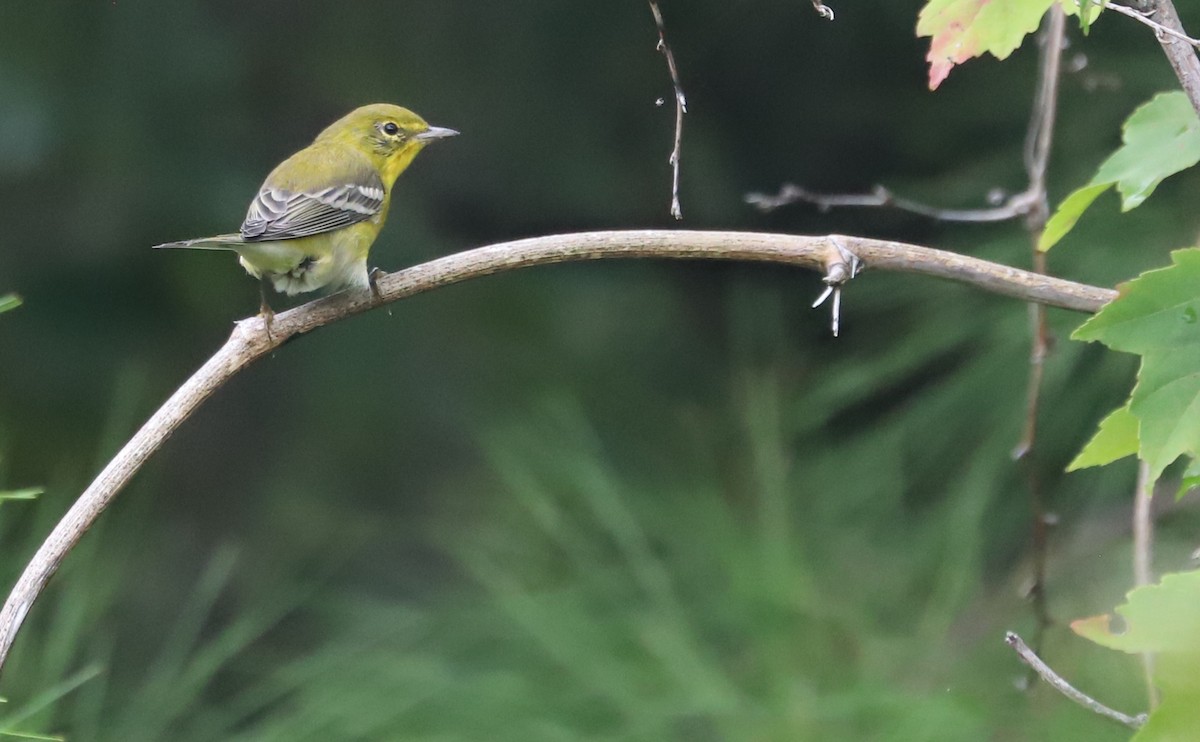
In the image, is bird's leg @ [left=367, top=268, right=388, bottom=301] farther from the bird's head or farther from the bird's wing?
the bird's head

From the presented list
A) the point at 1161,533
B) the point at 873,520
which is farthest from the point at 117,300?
the point at 1161,533

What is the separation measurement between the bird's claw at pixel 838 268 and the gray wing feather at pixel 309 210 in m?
0.91

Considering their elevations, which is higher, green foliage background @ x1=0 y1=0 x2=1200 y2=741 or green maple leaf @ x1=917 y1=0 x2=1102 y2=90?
green maple leaf @ x1=917 y1=0 x2=1102 y2=90

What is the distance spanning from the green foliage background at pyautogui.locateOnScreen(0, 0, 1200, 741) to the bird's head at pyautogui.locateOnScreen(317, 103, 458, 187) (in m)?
0.30

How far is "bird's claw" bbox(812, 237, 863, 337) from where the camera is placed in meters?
1.11

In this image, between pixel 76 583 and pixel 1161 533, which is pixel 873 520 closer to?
pixel 1161 533

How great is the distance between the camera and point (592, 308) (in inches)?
104

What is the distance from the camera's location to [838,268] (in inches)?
44.1

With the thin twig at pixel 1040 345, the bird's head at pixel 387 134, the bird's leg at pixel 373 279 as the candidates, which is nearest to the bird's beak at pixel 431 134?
the bird's head at pixel 387 134

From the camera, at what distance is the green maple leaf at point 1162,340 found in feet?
2.91

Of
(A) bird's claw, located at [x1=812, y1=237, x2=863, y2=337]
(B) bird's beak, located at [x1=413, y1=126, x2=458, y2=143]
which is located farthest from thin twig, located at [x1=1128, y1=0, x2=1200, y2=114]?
(B) bird's beak, located at [x1=413, y1=126, x2=458, y2=143]

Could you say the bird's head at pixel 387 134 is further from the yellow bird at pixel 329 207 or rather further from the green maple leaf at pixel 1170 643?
the green maple leaf at pixel 1170 643

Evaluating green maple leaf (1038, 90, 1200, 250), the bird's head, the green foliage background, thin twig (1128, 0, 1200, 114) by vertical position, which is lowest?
the green foliage background

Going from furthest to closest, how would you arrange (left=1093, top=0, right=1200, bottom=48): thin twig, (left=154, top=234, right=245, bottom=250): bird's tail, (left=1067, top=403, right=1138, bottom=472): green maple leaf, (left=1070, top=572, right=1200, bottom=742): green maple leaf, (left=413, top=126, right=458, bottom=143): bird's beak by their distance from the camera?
(left=413, top=126, right=458, bottom=143): bird's beak, (left=154, top=234, right=245, bottom=250): bird's tail, (left=1067, top=403, right=1138, bottom=472): green maple leaf, (left=1093, top=0, right=1200, bottom=48): thin twig, (left=1070, top=572, right=1200, bottom=742): green maple leaf
